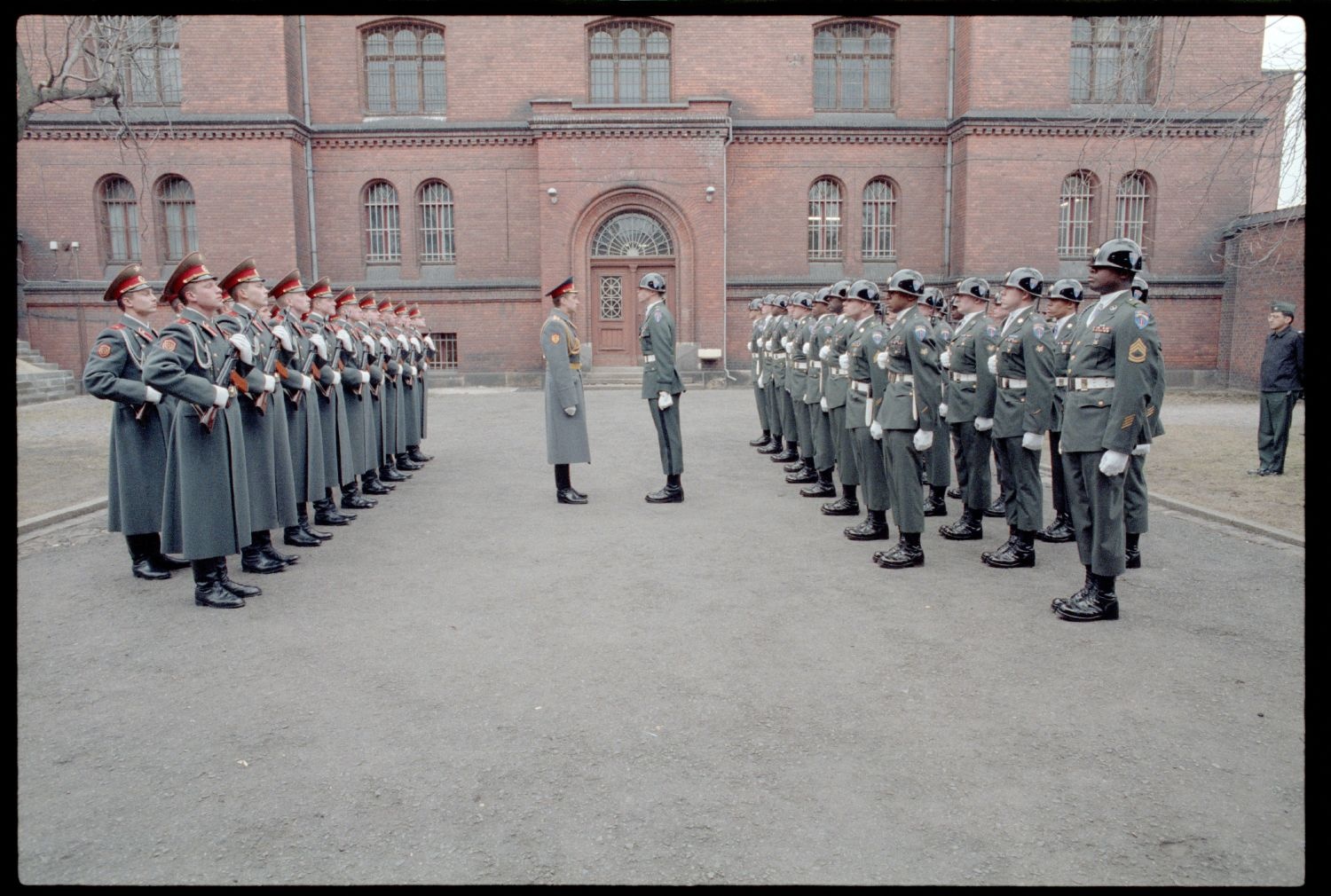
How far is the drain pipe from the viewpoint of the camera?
21875 millimetres

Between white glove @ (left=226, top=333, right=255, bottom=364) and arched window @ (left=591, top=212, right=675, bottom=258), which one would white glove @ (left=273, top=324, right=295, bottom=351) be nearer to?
white glove @ (left=226, top=333, right=255, bottom=364)

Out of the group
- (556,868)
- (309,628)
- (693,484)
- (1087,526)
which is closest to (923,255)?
(693,484)

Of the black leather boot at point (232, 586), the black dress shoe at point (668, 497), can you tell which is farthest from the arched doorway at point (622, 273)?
the black leather boot at point (232, 586)

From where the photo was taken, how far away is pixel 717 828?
294cm

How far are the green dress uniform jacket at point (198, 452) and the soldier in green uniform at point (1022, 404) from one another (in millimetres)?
5412

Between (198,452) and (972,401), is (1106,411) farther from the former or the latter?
(198,452)

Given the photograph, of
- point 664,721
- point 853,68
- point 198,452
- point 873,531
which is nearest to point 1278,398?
point 873,531

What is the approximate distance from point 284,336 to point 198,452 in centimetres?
142

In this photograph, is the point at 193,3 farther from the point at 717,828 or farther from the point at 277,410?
the point at 277,410

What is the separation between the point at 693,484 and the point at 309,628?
207 inches

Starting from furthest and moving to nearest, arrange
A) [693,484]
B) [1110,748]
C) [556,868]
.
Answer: [693,484] → [1110,748] → [556,868]

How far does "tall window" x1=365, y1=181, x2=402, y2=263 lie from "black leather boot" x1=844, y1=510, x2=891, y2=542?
1871 centimetres

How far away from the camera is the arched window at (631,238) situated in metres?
21.9

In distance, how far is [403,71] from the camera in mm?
22266
